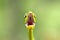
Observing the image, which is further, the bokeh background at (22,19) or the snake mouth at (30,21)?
the bokeh background at (22,19)

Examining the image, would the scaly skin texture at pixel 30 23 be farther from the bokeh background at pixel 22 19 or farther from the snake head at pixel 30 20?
the bokeh background at pixel 22 19

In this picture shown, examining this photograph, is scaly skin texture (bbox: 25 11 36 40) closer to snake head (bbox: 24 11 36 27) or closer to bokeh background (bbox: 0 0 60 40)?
snake head (bbox: 24 11 36 27)

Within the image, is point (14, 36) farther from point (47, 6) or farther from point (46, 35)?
point (47, 6)

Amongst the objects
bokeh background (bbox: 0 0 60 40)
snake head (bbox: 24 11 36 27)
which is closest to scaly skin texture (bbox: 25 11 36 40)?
snake head (bbox: 24 11 36 27)

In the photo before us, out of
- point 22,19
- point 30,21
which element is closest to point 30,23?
point 30,21

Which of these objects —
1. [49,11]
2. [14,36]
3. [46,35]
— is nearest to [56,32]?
[46,35]

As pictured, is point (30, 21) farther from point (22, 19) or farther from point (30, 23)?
point (22, 19)

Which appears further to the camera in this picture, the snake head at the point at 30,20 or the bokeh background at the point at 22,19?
the bokeh background at the point at 22,19

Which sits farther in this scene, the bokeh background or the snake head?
the bokeh background

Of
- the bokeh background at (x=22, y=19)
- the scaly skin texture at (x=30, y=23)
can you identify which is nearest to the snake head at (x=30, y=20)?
the scaly skin texture at (x=30, y=23)
